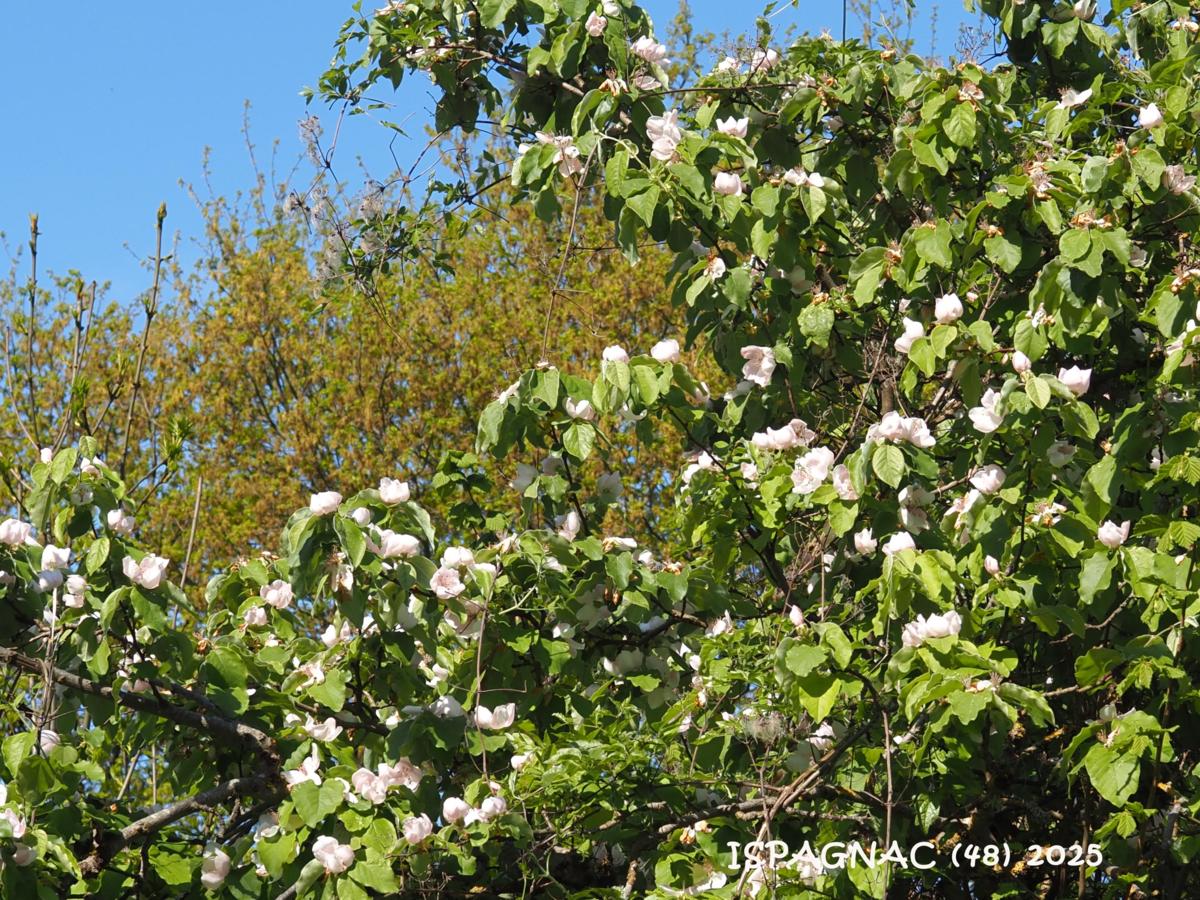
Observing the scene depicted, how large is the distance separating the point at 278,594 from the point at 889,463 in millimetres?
1467

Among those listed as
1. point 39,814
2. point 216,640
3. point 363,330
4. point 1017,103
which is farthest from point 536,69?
point 363,330

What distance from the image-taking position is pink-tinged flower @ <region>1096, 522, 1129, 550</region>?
288 cm

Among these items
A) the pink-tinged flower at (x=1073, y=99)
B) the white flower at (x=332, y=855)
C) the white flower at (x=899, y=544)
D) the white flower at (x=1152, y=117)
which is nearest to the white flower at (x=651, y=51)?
the pink-tinged flower at (x=1073, y=99)

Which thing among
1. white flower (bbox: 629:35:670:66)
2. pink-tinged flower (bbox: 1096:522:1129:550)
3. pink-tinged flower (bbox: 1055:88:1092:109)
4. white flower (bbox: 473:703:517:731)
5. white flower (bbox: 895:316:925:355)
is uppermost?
white flower (bbox: 629:35:670:66)

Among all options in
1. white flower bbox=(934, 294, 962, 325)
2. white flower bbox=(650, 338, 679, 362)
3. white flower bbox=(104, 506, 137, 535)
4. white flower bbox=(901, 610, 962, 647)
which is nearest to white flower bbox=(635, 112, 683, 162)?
white flower bbox=(650, 338, 679, 362)

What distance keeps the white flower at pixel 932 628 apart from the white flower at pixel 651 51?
68.4 inches

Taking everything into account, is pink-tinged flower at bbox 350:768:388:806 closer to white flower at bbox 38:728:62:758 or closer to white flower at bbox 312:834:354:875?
white flower at bbox 312:834:354:875

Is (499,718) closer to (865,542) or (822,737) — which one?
(822,737)

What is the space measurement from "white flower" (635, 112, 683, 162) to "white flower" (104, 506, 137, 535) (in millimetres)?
1427

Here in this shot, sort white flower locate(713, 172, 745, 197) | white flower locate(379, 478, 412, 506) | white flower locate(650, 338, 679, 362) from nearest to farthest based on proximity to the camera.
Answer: white flower locate(379, 478, 412, 506) < white flower locate(650, 338, 679, 362) < white flower locate(713, 172, 745, 197)

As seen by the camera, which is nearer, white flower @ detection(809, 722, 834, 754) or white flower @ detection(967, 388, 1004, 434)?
white flower @ detection(967, 388, 1004, 434)

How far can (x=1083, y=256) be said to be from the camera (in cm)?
308

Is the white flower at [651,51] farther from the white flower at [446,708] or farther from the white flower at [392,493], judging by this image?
the white flower at [446,708]

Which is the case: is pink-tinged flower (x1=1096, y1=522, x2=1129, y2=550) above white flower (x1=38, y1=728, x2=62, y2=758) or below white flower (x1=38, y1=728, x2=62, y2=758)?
above
